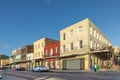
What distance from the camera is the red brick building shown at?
59.7m

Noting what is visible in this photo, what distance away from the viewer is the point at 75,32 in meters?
50.5

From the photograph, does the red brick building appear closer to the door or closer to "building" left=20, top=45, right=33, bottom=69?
the door

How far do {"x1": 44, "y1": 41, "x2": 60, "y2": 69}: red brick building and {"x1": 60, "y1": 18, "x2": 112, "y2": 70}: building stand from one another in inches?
128

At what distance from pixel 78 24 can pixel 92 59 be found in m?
8.46

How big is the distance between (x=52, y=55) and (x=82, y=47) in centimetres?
1673

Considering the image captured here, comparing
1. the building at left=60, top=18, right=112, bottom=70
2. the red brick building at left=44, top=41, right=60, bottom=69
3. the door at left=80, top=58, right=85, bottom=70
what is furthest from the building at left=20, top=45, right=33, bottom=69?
the door at left=80, top=58, right=85, bottom=70

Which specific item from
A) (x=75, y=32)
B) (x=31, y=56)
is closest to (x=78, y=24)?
(x=75, y=32)

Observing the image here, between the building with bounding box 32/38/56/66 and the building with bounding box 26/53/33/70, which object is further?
the building with bounding box 26/53/33/70

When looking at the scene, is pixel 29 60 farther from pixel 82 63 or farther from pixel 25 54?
pixel 82 63

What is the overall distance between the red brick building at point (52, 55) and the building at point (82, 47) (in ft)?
10.7

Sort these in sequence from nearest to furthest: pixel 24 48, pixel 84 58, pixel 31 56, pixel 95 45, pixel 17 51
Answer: pixel 84 58 < pixel 95 45 < pixel 31 56 < pixel 24 48 < pixel 17 51

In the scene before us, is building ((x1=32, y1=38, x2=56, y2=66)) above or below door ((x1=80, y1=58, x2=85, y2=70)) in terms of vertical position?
above

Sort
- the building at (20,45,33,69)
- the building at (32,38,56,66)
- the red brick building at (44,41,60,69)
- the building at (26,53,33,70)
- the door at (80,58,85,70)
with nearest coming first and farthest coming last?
1. the door at (80,58,85,70)
2. the red brick building at (44,41,60,69)
3. the building at (32,38,56,66)
4. the building at (26,53,33,70)
5. the building at (20,45,33,69)

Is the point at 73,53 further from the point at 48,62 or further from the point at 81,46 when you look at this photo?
the point at 48,62
